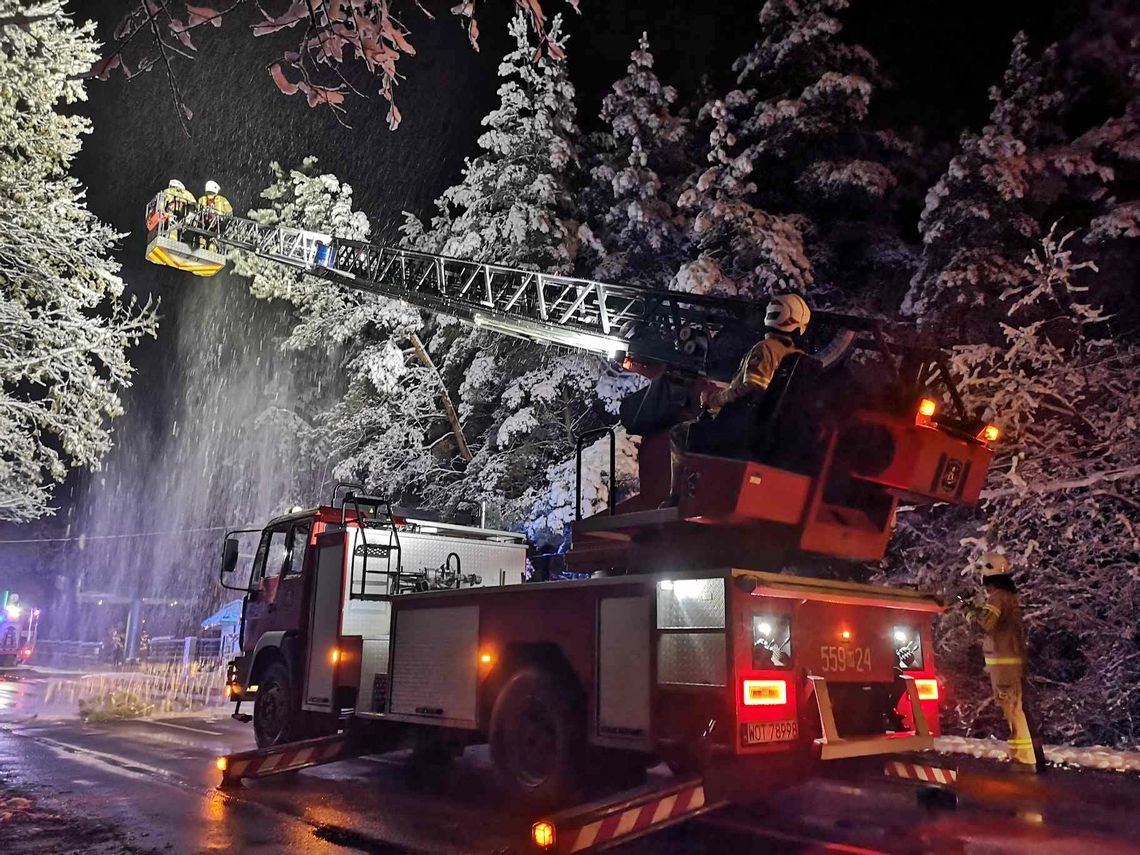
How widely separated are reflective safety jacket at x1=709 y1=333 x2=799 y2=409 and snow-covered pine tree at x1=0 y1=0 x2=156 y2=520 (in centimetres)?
1388

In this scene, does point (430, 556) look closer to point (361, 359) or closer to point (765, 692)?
point (765, 692)

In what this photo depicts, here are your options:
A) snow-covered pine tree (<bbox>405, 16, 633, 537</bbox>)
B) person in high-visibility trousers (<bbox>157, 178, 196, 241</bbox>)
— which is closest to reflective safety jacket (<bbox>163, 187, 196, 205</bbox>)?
person in high-visibility trousers (<bbox>157, 178, 196, 241</bbox>)

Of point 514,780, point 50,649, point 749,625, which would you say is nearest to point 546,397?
point 514,780

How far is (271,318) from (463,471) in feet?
23.2

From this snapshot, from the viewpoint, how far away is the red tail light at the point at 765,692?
16.3 ft

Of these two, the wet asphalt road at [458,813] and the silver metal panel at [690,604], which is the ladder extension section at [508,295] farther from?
the wet asphalt road at [458,813]

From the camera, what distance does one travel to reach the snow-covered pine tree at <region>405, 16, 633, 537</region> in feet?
54.3

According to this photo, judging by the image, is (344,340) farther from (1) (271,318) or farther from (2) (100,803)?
(2) (100,803)

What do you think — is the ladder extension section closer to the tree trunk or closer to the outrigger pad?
the outrigger pad

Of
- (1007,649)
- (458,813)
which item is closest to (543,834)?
(458,813)

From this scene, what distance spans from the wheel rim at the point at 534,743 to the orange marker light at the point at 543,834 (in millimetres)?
1256

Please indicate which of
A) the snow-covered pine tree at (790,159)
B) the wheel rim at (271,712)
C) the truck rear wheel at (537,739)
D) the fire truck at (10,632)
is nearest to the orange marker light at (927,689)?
the truck rear wheel at (537,739)

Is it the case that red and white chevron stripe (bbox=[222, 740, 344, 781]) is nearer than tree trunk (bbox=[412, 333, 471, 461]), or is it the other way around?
red and white chevron stripe (bbox=[222, 740, 344, 781])

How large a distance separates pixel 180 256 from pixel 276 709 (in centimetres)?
1087
